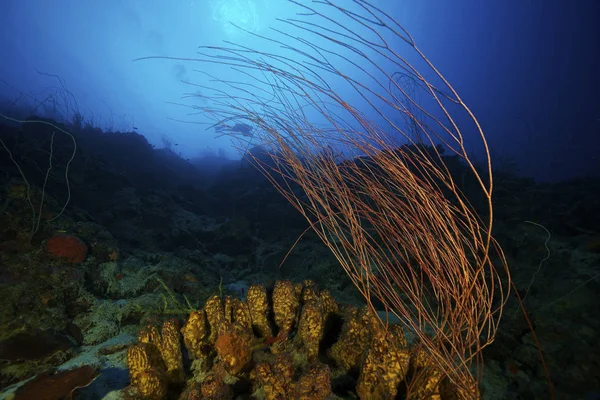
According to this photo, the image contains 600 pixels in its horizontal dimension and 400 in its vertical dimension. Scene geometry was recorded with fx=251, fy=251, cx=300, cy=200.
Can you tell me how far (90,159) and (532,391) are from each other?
12.4 metres

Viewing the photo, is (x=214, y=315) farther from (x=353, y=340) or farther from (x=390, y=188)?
(x=390, y=188)

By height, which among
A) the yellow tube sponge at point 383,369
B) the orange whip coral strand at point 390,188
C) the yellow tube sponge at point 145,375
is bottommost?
the yellow tube sponge at point 383,369

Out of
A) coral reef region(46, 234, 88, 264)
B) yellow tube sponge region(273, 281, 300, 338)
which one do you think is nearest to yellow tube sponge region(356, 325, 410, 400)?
yellow tube sponge region(273, 281, 300, 338)

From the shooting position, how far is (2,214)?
3715 mm

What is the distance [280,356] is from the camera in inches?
68.3

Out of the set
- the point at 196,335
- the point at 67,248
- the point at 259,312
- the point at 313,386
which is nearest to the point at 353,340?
the point at 313,386

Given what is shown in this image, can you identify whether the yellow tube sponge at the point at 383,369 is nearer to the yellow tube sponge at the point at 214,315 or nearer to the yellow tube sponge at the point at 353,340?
the yellow tube sponge at the point at 353,340

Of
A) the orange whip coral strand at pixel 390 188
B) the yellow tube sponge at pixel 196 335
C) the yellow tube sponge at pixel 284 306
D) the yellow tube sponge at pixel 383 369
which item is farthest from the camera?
the yellow tube sponge at pixel 284 306

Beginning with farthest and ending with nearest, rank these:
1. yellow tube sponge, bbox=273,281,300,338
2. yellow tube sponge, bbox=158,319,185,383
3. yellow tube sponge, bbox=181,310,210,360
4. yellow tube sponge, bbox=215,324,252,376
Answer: yellow tube sponge, bbox=273,281,300,338 < yellow tube sponge, bbox=181,310,210,360 < yellow tube sponge, bbox=158,319,185,383 < yellow tube sponge, bbox=215,324,252,376

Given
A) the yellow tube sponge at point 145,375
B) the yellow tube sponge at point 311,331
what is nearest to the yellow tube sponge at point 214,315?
the yellow tube sponge at point 145,375

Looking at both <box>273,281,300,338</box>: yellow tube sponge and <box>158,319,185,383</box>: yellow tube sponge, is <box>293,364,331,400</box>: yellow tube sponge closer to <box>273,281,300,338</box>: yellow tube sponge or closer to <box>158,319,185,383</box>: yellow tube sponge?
<box>273,281,300,338</box>: yellow tube sponge

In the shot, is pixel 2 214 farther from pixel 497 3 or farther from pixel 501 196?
pixel 497 3

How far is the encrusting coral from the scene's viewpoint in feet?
5.44

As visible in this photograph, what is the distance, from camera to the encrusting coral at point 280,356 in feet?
5.44
